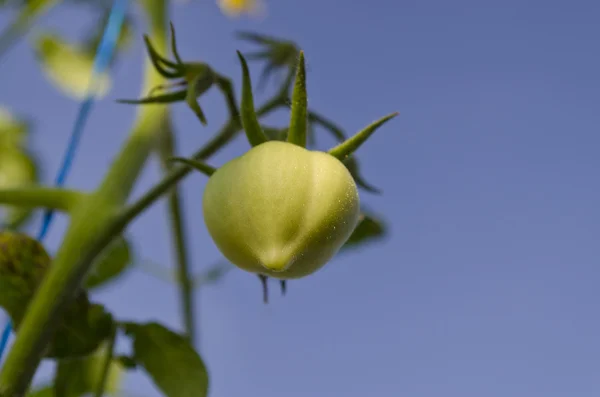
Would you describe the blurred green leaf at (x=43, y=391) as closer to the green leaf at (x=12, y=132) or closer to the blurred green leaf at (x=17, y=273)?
the blurred green leaf at (x=17, y=273)

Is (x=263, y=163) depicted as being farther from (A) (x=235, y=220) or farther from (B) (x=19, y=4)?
(B) (x=19, y=4)

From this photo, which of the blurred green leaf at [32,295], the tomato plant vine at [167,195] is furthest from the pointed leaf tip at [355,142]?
the blurred green leaf at [32,295]

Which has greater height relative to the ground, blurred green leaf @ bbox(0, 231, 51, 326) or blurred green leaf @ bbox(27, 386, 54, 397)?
blurred green leaf @ bbox(0, 231, 51, 326)

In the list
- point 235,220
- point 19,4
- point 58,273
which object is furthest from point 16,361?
point 19,4

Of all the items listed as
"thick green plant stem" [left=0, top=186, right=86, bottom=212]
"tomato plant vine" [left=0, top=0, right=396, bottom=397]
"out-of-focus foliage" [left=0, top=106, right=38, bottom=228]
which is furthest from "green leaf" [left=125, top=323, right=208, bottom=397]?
"out-of-focus foliage" [left=0, top=106, right=38, bottom=228]

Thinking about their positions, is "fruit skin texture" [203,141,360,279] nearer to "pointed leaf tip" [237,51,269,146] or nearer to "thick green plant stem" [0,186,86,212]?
"pointed leaf tip" [237,51,269,146]

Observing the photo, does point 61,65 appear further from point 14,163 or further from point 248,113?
point 248,113

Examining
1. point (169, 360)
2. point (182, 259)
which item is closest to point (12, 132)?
point (182, 259)
